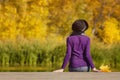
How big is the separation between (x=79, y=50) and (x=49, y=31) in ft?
78.3

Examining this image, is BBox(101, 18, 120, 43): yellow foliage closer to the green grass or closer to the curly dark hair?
the green grass

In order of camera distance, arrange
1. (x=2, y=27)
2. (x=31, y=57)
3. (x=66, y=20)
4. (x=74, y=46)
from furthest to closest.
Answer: (x=66, y=20), (x=2, y=27), (x=31, y=57), (x=74, y=46)

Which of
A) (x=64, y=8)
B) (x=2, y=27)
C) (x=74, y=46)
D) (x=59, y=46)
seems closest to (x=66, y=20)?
(x=64, y=8)

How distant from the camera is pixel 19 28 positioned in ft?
85.3

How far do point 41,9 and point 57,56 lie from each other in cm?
844

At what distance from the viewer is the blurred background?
1858 cm

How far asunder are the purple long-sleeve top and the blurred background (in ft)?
33.2

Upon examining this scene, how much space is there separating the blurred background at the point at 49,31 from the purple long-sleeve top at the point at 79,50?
10118mm

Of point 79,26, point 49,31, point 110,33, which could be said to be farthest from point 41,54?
point 79,26

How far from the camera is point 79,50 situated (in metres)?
5.04

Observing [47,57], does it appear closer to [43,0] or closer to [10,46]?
[10,46]
